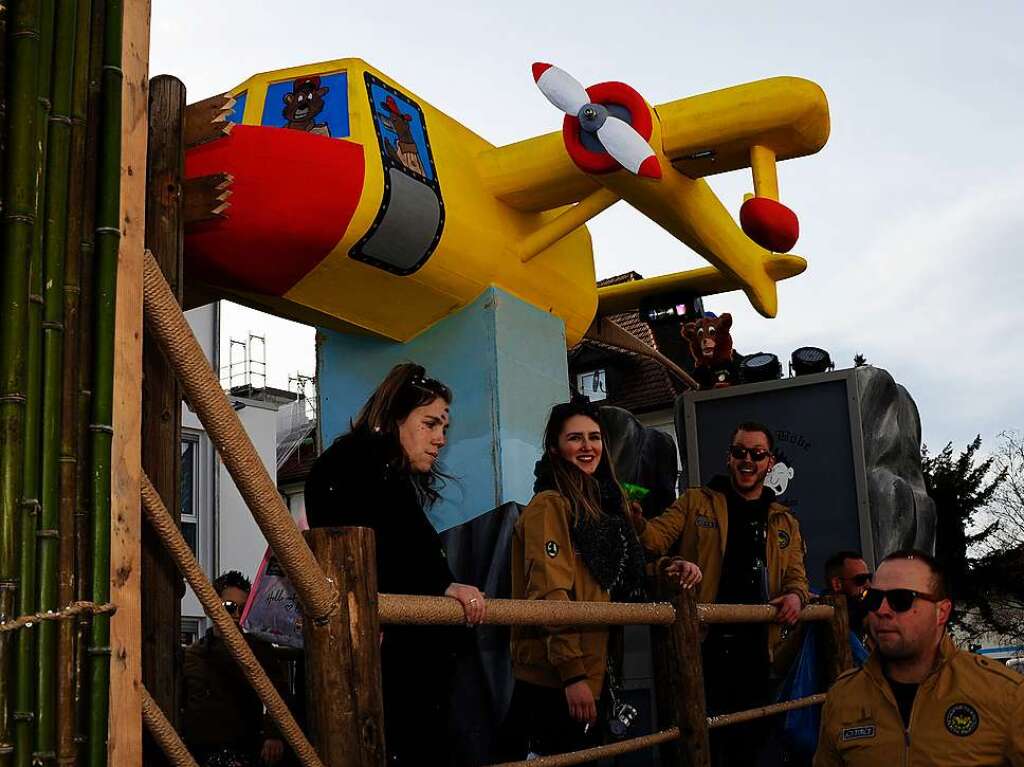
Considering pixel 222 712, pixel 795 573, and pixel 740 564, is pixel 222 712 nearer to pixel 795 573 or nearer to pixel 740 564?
pixel 740 564

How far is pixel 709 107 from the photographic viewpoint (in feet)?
17.7

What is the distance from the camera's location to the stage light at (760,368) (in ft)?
23.1

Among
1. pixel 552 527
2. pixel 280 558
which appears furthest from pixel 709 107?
pixel 280 558

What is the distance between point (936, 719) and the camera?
2.83m

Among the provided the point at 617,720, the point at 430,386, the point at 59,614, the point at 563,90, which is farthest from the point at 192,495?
the point at 59,614

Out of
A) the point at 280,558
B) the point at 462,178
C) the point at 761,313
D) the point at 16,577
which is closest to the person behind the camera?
the point at 16,577

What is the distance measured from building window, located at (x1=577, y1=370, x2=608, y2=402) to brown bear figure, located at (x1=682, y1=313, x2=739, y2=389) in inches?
575

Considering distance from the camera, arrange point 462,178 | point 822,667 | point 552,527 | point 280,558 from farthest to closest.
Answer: point 462,178 → point 822,667 → point 552,527 → point 280,558

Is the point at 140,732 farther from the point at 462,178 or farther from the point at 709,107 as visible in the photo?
the point at 709,107

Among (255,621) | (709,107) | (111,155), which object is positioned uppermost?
(709,107)

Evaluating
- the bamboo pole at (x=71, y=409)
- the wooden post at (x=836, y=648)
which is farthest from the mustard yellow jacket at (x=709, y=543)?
the bamboo pole at (x=71, y=409)

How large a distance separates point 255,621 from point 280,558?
0.94 m

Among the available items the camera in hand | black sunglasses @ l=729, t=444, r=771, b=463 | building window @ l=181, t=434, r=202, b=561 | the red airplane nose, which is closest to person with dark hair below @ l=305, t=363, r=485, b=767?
the camera in hand

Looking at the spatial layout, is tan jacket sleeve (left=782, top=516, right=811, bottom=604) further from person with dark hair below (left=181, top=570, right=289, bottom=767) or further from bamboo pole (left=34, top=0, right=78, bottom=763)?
bamboo pole (left=34, top=0, right=78, bottom=763)
